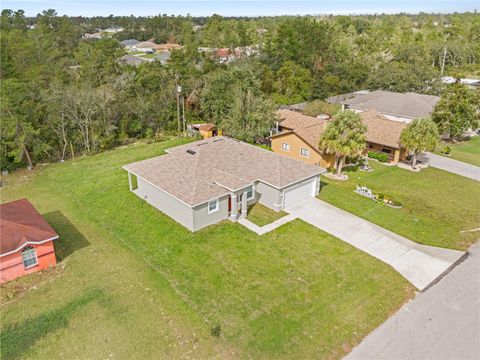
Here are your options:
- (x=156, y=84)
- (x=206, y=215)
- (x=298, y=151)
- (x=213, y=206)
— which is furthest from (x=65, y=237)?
(x=156, y=84)

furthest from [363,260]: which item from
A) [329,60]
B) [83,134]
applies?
[329,60]

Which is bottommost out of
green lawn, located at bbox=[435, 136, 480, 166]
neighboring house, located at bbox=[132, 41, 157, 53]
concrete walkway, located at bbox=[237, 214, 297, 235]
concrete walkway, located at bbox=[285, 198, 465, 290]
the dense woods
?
concrete walkway, located at bbox=[285, 198, 465, 290]

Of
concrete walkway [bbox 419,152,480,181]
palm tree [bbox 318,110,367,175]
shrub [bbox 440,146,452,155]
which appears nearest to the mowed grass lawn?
palm tree [bbox 318,110,367,175]

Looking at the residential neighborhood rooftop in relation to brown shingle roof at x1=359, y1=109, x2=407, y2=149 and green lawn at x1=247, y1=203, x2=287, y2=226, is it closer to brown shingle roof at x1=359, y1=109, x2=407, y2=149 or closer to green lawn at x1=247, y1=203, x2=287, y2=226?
brown shingle roof at x1=359, y1=109, x2=407, y2=149

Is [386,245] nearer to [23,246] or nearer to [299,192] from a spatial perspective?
[299,192]

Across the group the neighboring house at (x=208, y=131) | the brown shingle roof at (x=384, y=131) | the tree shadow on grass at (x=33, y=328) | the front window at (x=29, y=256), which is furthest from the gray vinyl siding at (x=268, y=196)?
the neighboring house at (x=208, y=131)

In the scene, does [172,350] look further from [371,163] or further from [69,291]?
[371,163]

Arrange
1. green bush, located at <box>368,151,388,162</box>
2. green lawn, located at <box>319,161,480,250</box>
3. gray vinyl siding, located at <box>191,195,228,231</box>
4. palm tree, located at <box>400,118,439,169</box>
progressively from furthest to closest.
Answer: green bush, located at <box>368,151,388,162</box>
palm tree, located at <box>400,118,439,169</box>
green lawn, located at <box>319,161,480,250</box>
gray vinyl siding, located at <box>191,195,228,231</box>
